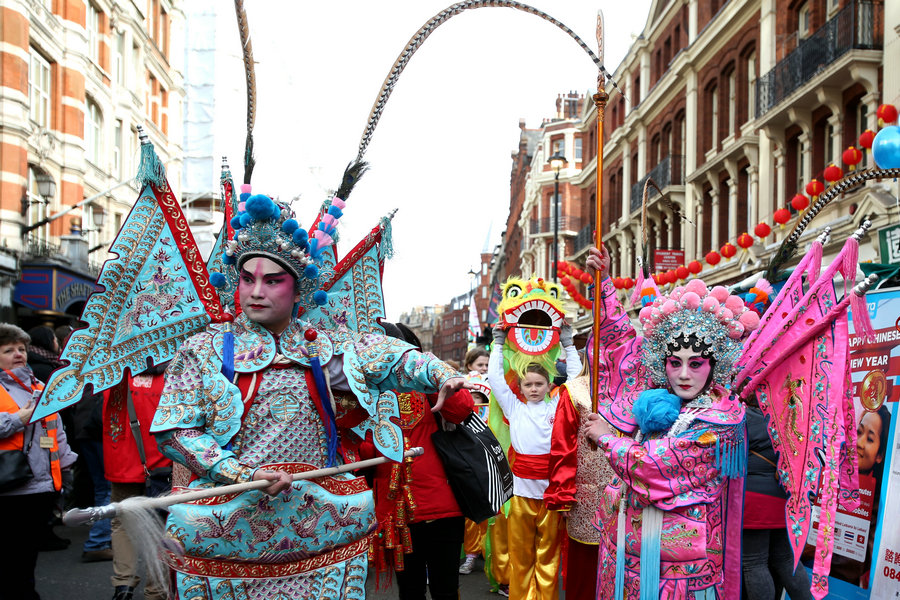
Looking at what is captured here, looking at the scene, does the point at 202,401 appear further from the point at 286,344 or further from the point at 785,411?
the point at 785,411

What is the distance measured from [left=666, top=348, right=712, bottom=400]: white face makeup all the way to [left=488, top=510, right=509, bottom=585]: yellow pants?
10.0ft

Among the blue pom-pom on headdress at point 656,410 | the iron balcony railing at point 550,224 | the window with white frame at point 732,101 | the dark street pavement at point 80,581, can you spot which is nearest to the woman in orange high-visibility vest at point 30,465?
the dark street pavement at point 80,581

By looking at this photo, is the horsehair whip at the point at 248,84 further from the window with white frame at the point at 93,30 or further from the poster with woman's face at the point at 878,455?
the window with white frame at the point at 93,30

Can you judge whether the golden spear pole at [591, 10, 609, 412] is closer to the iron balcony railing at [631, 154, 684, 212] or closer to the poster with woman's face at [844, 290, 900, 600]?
the poster with woman's face at [844, 290, 900, 600]

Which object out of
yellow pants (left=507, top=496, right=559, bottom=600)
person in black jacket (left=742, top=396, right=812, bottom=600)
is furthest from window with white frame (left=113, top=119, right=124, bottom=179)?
person in black jacket (left=742, top=396, right=812, bottom=600)

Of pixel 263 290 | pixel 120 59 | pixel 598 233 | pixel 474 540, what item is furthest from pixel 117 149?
pixel 263 290

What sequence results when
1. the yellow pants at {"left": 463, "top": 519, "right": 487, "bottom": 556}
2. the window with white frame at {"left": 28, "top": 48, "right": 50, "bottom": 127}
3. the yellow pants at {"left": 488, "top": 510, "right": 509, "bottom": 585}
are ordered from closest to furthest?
the yellow pants at {"left": 488, "top": 510, "right": 509, "bottom": 585} < the yellow pants at {"left": 463, "top": 519, "right": 487, "bottom": 556} < the window with white frame at {"left": 28, "top": 48, "right": 50, "bottom": 127}

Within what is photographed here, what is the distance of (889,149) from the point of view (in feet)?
14.7

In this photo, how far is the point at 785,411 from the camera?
3.77m

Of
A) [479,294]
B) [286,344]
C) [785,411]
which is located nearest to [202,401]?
[286,344]

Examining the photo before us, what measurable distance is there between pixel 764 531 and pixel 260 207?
3.22 m

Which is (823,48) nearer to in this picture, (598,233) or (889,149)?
(889,149)

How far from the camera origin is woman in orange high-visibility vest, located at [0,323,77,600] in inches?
188

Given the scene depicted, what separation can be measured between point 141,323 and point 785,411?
2949mm
